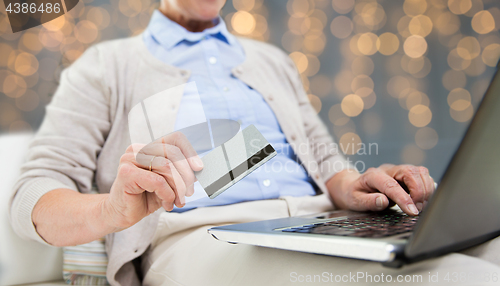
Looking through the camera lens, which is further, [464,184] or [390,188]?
[390,188]

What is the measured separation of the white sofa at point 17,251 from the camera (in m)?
0.51

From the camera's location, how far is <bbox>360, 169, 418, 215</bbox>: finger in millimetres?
438

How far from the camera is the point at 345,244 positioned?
0.85 feet

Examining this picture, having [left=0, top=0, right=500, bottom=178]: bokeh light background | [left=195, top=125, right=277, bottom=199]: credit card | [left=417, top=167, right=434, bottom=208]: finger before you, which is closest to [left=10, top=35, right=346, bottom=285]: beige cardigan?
[left=195, top=125, right=277, bottom=199]: credit card

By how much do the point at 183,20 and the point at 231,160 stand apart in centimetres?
52

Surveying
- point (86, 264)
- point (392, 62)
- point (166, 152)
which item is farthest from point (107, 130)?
point (392, 62)

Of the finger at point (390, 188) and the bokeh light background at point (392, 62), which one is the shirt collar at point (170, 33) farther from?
the bokeh light background at point (392, 62)

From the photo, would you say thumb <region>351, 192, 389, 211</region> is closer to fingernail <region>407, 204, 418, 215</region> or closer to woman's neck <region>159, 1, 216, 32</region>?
fingernail <region>407, 204, 418, 215</region>

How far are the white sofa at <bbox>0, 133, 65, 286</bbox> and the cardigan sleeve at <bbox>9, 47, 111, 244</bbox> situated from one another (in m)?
0.03

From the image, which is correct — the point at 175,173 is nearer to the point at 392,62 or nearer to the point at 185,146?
the point at 185,146

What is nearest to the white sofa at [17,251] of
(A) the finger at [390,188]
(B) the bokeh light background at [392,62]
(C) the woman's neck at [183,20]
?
(C) the woman's neck at [183,20]

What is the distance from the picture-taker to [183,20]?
2.44 feet

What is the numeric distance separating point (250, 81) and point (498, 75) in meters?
0.49

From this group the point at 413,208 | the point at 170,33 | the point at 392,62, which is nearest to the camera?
the point at 413,208
